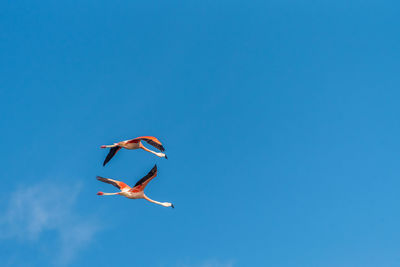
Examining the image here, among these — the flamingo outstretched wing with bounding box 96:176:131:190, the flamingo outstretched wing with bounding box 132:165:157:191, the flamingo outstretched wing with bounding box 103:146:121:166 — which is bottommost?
the flamingo outstretched wing with bounding box 132:165:157:191

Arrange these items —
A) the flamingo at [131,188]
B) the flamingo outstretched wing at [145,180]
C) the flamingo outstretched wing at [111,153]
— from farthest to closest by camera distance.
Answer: the flamingo outstretched wing at [111,153] → the flamingo at [131,188] → the flamingo outstretched wing at [145,180]

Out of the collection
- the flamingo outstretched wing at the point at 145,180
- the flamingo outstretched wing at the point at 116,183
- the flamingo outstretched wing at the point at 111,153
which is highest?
the flamingo outstretched wing at the point at 111,153

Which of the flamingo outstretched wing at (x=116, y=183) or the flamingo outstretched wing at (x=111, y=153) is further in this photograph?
the flamingo outstretched wing at (x=111, y=153)

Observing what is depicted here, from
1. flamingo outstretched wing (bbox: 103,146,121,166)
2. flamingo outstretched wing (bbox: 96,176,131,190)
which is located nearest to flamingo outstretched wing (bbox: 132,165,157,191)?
flamingo outstretched wing (bbox: 96,176,131,190)

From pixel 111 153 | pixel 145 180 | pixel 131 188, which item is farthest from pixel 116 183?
pixel 111 153

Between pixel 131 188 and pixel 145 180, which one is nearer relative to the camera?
pixel 145 180

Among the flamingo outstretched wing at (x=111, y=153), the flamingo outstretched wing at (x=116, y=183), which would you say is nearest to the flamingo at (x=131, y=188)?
the flamingo outstretched wing at (x=116, y=183)

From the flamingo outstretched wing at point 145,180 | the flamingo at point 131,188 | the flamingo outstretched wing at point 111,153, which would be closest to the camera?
the flamingo outstretched wing at point 145,180

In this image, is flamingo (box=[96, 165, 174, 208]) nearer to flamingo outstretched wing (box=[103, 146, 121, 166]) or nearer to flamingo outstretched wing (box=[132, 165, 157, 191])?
flamingo outstretched wing (box=[132, 165, 157, 191])

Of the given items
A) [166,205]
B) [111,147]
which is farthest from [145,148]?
[166,205]

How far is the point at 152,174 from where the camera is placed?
34281 mm

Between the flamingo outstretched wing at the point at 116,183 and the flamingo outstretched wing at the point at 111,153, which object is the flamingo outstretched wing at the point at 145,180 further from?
the flamingo outstretched wing at the point at 111,153

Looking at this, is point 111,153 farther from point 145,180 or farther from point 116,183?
point 145,180

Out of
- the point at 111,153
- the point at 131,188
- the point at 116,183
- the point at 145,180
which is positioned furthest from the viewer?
the point at 111,153
